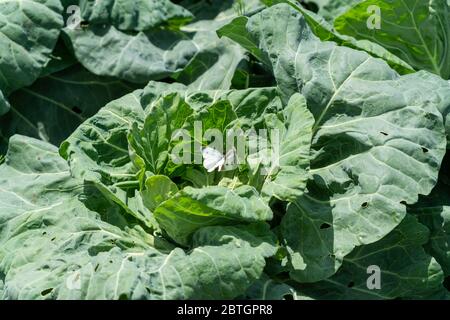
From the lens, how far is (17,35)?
3.97 meters

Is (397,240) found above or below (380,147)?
below

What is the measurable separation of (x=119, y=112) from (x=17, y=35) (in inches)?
33.8

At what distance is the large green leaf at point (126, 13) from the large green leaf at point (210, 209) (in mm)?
1464

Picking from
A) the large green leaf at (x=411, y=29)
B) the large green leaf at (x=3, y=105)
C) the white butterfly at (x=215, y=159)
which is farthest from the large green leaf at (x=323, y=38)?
the large green leaf at (x=3, y=105)

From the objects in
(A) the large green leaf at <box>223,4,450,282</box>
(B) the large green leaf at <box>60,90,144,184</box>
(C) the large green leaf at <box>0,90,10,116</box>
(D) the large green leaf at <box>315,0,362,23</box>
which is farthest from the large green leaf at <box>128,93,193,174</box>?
(D) the large green leaf at <box>315,0,362,23</box>

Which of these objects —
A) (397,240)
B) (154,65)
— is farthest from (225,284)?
(154,65)

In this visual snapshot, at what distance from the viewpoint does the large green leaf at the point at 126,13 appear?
4137mm

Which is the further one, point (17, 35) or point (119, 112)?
point (17, 35)

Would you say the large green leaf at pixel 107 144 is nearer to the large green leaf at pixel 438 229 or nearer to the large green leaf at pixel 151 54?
the large green leaf at pixel 151 54

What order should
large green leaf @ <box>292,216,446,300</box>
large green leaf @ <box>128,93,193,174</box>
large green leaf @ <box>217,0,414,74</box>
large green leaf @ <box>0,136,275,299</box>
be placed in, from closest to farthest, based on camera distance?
large green leaf @ <box>0,136,275,299</box>, large green leaf @ <box>292,216,446,300</box>, large green leaf @ <box>128,93,193,174</box>, large green leaf @ <box>217,0,414,74</box>

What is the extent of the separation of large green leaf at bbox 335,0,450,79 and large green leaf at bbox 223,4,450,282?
1.26ft

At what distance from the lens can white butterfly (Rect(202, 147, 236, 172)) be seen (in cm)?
318

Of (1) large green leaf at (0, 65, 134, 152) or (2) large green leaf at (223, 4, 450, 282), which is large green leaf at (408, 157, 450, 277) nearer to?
(2) large green leaf at (223, 4, 450, 282)
